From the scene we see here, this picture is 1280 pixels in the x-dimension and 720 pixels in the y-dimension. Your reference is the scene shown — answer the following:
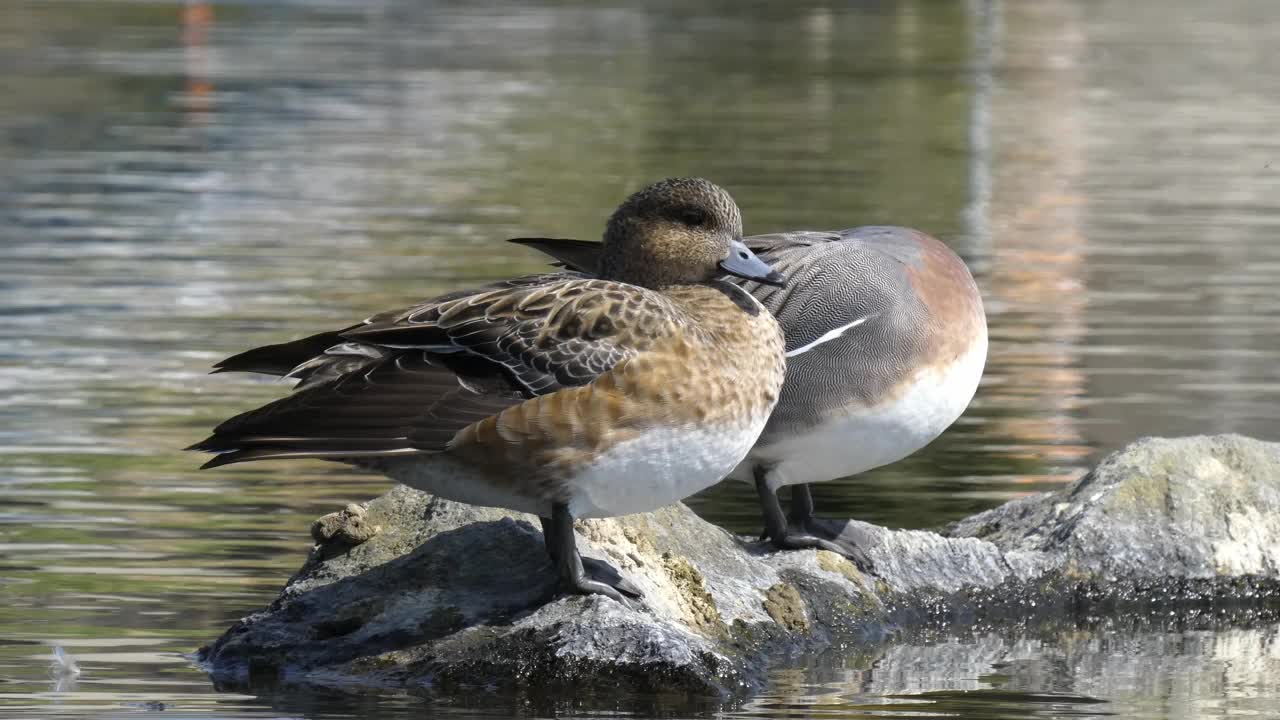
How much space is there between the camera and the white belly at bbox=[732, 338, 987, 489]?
8.09 m

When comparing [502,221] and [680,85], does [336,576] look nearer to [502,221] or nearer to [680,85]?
[502,221]

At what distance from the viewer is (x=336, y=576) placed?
772 cm

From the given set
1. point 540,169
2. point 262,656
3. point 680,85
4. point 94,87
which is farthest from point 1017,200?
point 262,656

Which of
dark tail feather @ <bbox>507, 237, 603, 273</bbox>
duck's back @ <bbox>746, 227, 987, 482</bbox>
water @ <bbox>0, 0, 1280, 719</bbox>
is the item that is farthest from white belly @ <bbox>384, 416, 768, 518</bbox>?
dark tail feather @ <bbox>507, 237, 603, 273</bbox>

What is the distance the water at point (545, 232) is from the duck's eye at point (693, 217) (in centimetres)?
140

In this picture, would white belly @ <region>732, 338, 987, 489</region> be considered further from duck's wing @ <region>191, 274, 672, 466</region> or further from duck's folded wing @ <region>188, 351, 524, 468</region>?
duck's folded wing @ <region>188, 351, 524, 468</region>

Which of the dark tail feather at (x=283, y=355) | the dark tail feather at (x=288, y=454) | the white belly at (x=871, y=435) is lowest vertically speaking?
the white belly at (x=871, y=435)

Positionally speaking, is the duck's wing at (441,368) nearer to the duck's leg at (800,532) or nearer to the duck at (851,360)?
the duck at (851,360)

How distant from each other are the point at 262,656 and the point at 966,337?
2.60 metres

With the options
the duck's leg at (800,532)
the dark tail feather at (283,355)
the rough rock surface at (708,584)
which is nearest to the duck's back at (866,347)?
the duck's leg at (800,532)

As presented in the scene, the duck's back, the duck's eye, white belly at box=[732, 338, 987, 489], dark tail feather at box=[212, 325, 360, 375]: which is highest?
the duck's eye

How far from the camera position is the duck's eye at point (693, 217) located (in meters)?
7.39

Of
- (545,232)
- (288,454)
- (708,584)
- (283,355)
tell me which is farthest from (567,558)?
(545,232)

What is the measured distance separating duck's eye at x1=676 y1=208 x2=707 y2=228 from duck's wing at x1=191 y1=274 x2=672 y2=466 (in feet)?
1.24
